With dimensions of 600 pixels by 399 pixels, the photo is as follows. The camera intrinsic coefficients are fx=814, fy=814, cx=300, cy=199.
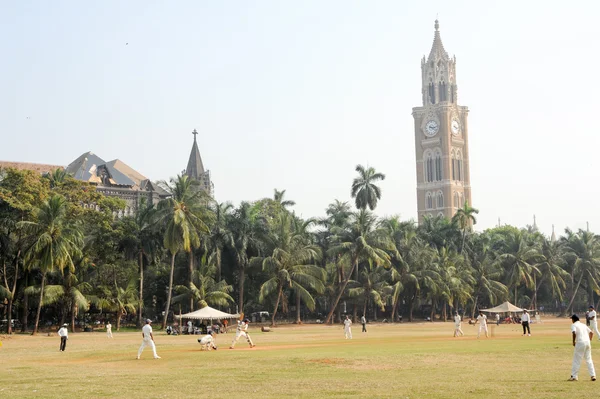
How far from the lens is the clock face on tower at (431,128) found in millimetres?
174125

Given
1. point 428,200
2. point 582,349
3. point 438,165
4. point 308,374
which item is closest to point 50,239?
point 308,374

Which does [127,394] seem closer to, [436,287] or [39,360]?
[39,360]

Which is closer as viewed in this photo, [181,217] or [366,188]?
[181,217]

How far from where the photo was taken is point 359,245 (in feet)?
248

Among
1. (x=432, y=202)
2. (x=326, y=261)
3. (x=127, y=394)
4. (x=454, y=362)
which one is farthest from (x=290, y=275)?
(x=432, y=202)

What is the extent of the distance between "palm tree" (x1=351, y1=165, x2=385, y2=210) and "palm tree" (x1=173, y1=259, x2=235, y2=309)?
22.1m

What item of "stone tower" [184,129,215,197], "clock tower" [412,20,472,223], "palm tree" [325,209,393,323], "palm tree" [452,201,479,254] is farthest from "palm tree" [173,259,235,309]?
"clock tower" [412,20,472,223]

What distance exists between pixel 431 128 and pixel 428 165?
7.97 m

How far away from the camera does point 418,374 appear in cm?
2219

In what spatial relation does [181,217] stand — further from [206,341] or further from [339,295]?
[206,341]

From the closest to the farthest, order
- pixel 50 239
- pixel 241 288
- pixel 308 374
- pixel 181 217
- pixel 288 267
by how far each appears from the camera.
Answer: pixel 308 374, pixel 50 239, pixel 181 217, pixel 288 267, pixel 241 288

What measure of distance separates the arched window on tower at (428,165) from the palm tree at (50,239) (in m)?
122

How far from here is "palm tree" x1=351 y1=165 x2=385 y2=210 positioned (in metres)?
87.6

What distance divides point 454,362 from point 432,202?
149 meters
